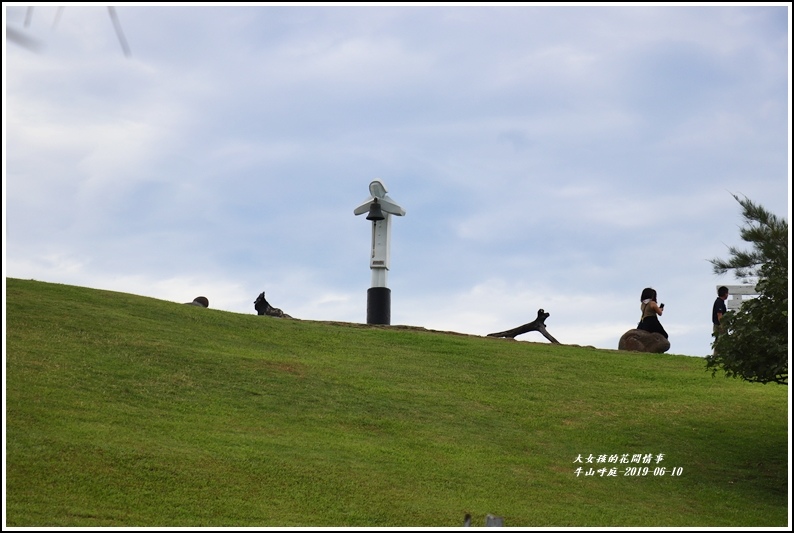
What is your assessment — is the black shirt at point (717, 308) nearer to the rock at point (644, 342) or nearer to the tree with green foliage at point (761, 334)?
the rock at point (644, 342)

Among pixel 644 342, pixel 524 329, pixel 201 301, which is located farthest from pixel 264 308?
pixel 644 342

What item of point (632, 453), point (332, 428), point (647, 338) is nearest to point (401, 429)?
point (332, 428)

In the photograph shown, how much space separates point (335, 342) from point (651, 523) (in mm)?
10630

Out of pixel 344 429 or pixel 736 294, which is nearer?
pixel 344 429

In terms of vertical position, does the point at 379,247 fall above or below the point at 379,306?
above

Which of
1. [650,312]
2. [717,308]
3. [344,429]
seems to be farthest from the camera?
[650,312]

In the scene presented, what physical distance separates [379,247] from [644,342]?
7670 mm

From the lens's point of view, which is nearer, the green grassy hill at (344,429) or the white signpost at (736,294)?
the green grassy hill at (344,429)

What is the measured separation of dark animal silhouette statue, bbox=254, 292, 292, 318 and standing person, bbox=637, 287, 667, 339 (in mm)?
9692

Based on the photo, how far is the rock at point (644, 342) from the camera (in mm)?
24688

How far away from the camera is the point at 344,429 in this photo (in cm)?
1498

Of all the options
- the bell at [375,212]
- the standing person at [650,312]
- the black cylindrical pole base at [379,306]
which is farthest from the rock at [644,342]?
the bell at [375,212]

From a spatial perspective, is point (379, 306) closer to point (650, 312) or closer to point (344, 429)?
point (650, 312)

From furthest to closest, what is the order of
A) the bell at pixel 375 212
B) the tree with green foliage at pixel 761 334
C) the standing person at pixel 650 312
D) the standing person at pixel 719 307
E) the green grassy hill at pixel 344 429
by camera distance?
the bell at pixel 375 212 < the standing person at pixel 650 312 < the standing person at pixel 719 307 < the tree with green foliage at pixel 761 334 < the green grassy hill at pixel 344 429
